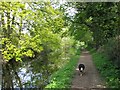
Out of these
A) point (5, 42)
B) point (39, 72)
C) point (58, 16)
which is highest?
point (58, 16)

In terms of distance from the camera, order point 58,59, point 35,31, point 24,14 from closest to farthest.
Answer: point 24,14, point 35,31, point 58,59

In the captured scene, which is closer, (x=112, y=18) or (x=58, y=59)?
(x=112, y=18)

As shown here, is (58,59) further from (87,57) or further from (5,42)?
(5,42)

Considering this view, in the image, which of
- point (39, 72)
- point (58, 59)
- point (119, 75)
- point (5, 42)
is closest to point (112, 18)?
point (119, 75)

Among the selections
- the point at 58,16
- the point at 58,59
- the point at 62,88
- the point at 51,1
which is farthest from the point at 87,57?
the point at 62,88

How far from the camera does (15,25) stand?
11.8 ft

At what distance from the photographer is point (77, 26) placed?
454 centimetres

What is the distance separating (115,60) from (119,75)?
85 cm

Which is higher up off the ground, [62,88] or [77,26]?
[77,26]

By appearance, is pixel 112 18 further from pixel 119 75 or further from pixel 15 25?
pixel 15 25

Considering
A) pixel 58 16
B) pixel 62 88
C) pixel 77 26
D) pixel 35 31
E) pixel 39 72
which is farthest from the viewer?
pixel 39 72

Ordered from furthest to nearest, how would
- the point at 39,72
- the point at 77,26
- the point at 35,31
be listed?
the point at 39,72
the point at 77,26
the point at 35,31

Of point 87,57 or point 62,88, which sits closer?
point 62,88

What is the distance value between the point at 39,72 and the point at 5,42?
2.08 meters
